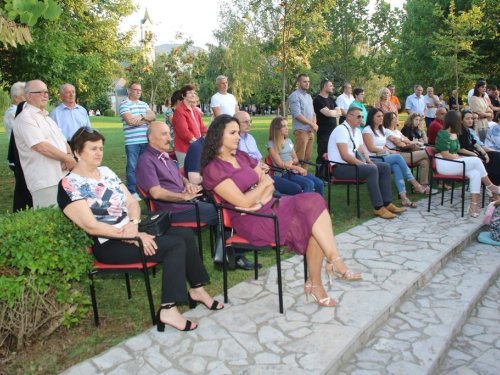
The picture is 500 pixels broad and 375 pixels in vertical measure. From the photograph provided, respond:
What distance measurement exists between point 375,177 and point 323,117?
2598mm

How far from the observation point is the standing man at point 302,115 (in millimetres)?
7809

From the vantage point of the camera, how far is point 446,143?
6316mm

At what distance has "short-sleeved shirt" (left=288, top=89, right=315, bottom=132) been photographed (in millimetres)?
7844

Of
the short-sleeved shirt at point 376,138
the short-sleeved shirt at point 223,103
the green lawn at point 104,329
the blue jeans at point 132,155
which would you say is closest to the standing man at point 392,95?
the short-sleeved shirt at point 376,138

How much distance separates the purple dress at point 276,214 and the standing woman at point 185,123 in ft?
9.11

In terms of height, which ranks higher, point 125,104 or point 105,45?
point 105,45

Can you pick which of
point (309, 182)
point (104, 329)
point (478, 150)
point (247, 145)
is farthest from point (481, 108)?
point (104, 329)

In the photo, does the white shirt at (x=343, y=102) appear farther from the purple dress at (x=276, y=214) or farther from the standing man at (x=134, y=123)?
the purple dress at (x=276, y=214)

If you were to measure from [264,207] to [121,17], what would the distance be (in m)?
16.8

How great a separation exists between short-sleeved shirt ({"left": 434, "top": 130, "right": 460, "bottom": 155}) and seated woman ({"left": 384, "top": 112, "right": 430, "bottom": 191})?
2.67ft

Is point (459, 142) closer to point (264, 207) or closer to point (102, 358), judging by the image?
point (264, 207)

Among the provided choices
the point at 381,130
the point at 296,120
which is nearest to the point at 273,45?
the point at 296,120

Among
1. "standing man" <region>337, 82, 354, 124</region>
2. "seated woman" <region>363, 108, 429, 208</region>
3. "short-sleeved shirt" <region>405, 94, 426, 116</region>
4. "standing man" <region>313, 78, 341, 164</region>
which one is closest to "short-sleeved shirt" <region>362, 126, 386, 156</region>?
"seated woman" <region>363, 108, 429, 208</region>

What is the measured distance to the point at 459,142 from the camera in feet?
23.0
